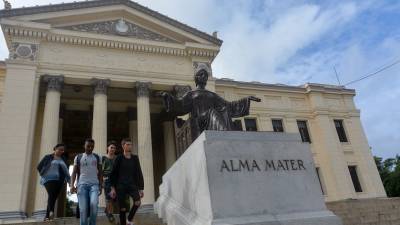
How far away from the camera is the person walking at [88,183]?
213 inches

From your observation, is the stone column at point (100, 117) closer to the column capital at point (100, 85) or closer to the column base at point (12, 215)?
the column capital at point (100, 85)

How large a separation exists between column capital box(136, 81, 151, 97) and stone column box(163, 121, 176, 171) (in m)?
3.48

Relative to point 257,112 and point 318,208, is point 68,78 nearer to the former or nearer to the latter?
point 257,112

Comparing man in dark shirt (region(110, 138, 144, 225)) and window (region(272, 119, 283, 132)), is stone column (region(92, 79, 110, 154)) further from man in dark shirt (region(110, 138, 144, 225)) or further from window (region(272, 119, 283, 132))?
window (region(272, 119, 283, 132))

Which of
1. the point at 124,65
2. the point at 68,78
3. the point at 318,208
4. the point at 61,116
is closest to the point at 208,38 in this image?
the point at 124,65

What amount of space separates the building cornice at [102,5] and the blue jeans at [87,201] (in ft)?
49.0

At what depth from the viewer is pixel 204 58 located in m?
20.7

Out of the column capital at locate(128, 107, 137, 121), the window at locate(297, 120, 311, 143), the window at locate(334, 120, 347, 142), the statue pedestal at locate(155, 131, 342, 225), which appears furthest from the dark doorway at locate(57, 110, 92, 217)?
the window at locate(334, 120, 347, 142)

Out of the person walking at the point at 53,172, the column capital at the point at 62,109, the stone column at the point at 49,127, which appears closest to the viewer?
the person walking at the point at 53,172

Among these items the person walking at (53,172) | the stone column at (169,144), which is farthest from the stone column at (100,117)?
the person walking at (53,172)

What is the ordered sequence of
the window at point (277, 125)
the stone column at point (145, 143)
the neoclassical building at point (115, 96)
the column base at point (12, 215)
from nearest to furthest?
the column base at point (12, 215)
the neoclassical building at point (115, 96)
the stone column at point (145, 143)
the window at point (277, 125)

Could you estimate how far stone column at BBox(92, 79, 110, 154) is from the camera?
53.3 feet

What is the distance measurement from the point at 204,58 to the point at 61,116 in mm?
9533

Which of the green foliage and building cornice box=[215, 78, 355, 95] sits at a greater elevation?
building cornice box=[215, 78, 355, 95]
